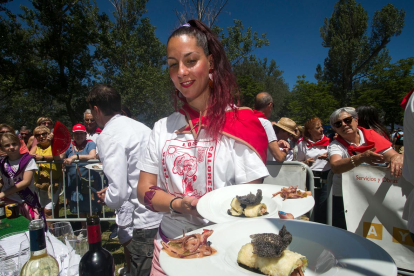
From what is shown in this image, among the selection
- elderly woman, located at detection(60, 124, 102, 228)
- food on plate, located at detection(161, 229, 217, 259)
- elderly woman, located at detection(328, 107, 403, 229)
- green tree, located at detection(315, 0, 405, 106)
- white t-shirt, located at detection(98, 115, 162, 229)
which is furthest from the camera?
green tree, located at detection(315, 0, 405, 106)

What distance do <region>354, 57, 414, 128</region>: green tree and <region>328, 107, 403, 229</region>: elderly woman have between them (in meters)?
20.1

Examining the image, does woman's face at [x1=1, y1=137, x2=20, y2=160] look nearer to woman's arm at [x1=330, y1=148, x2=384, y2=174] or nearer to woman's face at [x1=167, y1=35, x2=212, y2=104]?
woman's face at [x1=167, y1=35, x2=212, y2=104]

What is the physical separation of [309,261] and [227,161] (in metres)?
0.68

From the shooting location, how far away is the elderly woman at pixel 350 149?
3.06 metres

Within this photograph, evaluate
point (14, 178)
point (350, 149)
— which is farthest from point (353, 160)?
point (14, 178)

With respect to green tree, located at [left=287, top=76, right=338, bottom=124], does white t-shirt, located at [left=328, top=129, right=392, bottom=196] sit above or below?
below

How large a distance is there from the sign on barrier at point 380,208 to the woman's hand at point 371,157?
0.52 ft

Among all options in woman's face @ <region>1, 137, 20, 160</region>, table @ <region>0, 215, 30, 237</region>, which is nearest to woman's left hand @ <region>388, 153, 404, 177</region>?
table @ <region>0, 215, 30, 237</region>

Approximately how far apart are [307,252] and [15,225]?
8.87 feet

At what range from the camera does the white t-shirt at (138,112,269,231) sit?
60.2 inches

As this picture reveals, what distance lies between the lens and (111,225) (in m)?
6.20

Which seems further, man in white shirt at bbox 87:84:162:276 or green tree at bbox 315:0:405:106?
green tree at bbox 315:0:405:106

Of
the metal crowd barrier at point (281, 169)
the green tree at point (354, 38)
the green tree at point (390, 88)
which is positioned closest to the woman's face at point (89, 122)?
the metal crowd barrier at point (281, 169)

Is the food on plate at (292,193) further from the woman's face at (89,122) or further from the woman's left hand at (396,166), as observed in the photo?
the woman's face at (89,122)
